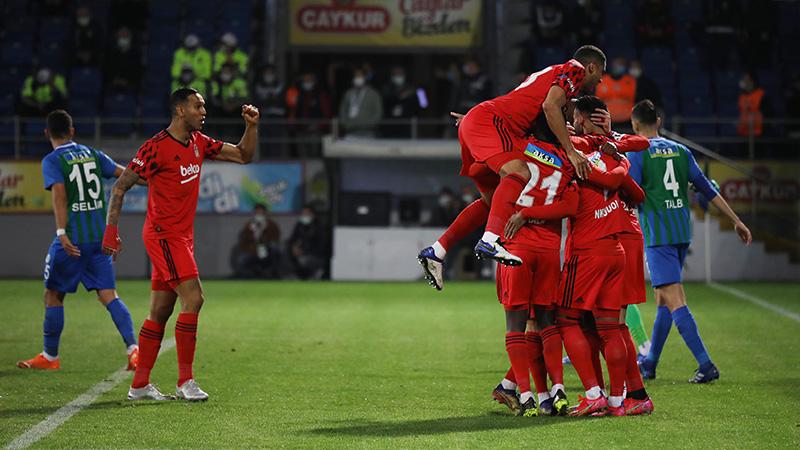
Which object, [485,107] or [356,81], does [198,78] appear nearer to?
[356,81]

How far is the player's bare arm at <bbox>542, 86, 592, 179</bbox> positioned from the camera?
766cm

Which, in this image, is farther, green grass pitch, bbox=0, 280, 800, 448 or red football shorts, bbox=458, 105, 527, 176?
red football shorts, bbox=458, 105, 527, 176

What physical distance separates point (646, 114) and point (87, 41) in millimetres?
18881

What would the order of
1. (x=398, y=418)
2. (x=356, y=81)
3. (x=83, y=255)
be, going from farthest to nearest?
(x=356, y=81) < (x=83, y=255) < (x=398, y=418)

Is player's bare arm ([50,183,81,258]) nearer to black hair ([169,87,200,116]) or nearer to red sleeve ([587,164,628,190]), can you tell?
black hair ([169,87,200,116])

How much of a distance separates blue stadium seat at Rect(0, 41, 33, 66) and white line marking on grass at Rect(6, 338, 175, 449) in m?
18.2

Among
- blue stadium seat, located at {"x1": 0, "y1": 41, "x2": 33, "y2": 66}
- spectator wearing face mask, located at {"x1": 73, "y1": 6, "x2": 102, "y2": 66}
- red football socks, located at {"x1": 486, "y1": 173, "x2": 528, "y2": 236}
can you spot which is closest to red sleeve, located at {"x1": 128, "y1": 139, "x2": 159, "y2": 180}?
red football socks, located at {"x1": 486, "y1": 173, "x2": 528, "y2": 236}

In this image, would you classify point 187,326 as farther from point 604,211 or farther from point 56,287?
point 604,211

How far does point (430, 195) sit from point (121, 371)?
623 inches

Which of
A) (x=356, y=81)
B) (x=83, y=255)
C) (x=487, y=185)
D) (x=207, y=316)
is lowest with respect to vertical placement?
(x=207, y=316)

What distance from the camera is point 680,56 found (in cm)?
2755

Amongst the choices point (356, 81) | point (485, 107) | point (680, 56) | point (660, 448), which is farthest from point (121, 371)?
point (680, 56)

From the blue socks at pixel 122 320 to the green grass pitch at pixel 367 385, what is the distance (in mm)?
266

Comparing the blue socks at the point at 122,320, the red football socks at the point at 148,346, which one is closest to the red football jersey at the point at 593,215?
the red football socks at the point at 148,346
